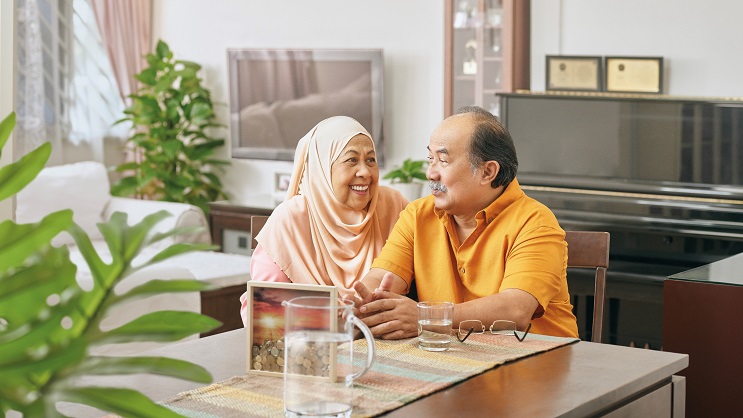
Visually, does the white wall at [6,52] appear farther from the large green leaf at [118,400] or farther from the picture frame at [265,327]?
the large green leaf at [118,400]

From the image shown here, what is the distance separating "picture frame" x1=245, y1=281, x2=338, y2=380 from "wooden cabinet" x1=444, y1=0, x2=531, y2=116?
11.9 feet

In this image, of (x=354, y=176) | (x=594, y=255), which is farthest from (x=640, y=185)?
(x=354, y=176)

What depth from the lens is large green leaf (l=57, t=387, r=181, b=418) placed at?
584mm

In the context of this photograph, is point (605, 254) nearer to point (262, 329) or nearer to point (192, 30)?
point (262, 329)

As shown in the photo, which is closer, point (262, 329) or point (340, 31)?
point (262, 329)

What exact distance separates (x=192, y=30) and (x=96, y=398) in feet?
21.9

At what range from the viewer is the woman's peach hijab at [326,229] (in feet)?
9.04

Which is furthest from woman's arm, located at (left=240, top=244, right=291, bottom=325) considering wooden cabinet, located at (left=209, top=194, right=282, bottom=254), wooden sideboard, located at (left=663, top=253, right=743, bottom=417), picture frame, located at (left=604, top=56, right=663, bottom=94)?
wooden cabinet, located at (left=209, top=194, right=282, bottom=254)

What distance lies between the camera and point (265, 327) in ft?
5.95

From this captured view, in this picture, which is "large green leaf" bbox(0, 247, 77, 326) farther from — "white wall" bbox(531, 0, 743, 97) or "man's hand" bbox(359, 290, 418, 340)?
"white wall" bbox(531, 0, 743, 97)

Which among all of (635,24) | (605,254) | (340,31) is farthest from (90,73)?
(605,254)

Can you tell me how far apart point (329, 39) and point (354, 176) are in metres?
3.71

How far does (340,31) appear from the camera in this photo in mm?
6309

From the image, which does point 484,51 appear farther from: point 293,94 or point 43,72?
point 43,72
